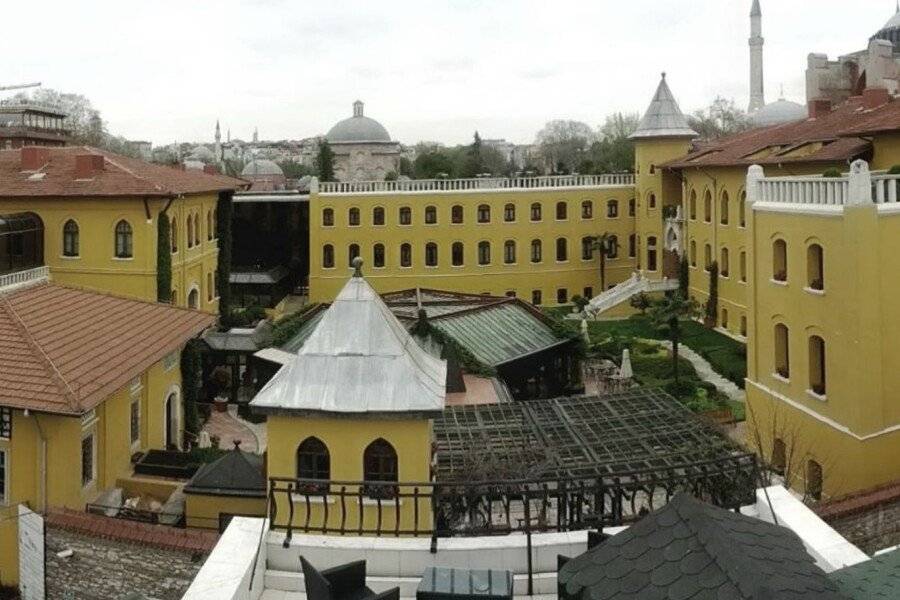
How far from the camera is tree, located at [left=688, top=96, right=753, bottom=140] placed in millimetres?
90750

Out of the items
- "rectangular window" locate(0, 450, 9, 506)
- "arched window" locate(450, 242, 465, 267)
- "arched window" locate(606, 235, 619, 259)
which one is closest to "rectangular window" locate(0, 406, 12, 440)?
"rectangular window" locate(0, 450, 9, 506)

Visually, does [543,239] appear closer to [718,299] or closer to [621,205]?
[621,205]

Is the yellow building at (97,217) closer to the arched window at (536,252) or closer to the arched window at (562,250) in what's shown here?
the arched window at (536,252)

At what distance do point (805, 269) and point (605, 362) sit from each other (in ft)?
49.9

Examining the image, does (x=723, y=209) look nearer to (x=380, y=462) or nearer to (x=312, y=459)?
(x=380, y=462)

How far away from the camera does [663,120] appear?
47.4 m

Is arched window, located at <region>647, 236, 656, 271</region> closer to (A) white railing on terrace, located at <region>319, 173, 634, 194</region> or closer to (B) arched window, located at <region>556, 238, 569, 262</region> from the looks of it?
(A) white railing on terrace, located at <region>319, 173, 634, 194</region>

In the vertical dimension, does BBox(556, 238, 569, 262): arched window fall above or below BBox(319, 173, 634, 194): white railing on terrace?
below

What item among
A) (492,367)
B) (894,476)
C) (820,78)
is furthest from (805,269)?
(820,78)

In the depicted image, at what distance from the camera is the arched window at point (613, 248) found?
51.4m

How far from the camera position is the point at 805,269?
61.7 ft

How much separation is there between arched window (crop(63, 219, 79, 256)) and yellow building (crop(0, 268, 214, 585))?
298 inches

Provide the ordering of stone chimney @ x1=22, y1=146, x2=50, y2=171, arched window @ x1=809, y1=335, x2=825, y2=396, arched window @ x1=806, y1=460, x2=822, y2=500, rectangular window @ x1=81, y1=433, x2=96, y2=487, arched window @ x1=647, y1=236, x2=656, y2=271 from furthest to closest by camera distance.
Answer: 1. arched window @ x1=647, y1=236, x2=656, y2=271
2. stone chimney @ x1=22, y1=146, x2=50, y2=171
3. arched window @ x1=809, y1=335, x2=825, y2=396
4. arched window @ x1=806, y1=460, x2=822, y2=500
5. rectangular window @ x1=81, y1=433, x2=96, y2=487

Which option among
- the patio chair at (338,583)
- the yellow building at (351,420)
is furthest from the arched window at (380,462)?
the patio chair at (338,583)
